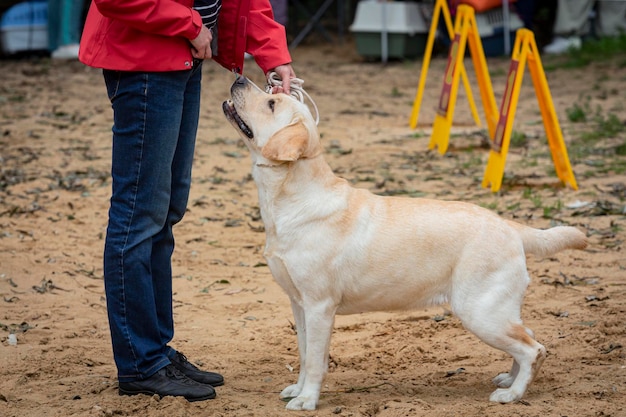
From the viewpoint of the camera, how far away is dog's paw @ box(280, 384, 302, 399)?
4.12 meters

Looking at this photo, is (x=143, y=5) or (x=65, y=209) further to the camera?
(x=65, y=209)

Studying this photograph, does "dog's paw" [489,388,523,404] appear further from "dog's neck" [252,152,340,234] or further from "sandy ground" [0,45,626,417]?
"dog's neck" [252,152,340,234]

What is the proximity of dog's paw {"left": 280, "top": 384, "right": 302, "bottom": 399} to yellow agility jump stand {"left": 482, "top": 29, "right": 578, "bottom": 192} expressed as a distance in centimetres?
423

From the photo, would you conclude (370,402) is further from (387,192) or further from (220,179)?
(220,179)

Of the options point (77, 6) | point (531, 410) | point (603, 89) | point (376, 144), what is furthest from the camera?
point (77, 6)

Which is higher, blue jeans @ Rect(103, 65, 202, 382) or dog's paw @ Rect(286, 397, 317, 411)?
blue jeans @ Rect(103, 65, 202, 382)

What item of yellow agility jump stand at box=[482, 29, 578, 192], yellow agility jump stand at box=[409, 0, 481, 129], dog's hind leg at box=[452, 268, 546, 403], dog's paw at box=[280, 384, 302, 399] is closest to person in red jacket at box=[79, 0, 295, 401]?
dog's paw at box=[280, 384, 302, 399]

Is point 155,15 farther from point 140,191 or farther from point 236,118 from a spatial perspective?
point 140,191

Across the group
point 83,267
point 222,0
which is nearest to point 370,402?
point 222,0

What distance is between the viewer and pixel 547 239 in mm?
4117

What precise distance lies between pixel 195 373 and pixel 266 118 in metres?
1.22

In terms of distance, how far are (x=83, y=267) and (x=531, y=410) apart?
11.3 feet

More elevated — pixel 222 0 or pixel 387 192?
pixel 222 0

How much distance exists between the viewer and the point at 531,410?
12.6 feet
